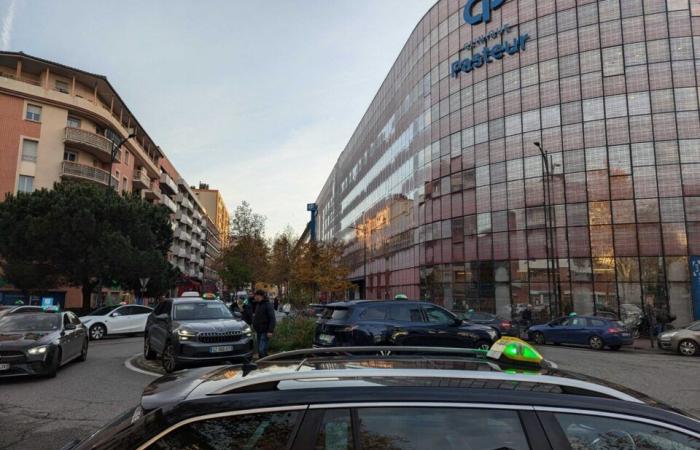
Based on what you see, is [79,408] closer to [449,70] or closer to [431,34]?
[449,70]

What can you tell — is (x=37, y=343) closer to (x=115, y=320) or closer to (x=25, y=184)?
(x=115, y=320)

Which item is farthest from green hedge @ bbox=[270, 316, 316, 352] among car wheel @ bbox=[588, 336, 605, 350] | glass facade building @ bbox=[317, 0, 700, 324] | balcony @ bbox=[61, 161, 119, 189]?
balcony @ bbox=[61, 161, 119, 189]

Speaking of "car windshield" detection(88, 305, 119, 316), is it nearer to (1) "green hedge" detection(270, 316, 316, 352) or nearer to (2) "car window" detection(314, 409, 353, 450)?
(1) "green hedge" detection(270, 316, 316, 352)

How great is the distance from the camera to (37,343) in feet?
30.8

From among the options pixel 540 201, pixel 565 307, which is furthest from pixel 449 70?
pixel 565 307

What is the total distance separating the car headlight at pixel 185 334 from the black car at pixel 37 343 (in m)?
2.60

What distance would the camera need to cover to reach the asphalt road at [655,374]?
28.1 feet

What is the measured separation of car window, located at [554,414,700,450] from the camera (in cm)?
179

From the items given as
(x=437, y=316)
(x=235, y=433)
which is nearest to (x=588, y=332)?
(x=437, y=316)

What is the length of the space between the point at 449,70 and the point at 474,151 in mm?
7883

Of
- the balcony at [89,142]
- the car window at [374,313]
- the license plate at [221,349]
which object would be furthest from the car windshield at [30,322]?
the balcony at [89,142]

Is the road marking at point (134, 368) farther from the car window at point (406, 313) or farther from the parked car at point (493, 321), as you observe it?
the parked car at point (493, 321)

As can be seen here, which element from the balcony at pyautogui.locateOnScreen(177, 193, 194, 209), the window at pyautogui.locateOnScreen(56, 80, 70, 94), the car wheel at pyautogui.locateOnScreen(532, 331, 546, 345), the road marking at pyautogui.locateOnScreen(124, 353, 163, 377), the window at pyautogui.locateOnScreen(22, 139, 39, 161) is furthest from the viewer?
the balcony at pyautogui.locateOnScreen(177, 193, 194, 209)

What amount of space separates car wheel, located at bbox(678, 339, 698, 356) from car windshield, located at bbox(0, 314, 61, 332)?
1978 centimetres
